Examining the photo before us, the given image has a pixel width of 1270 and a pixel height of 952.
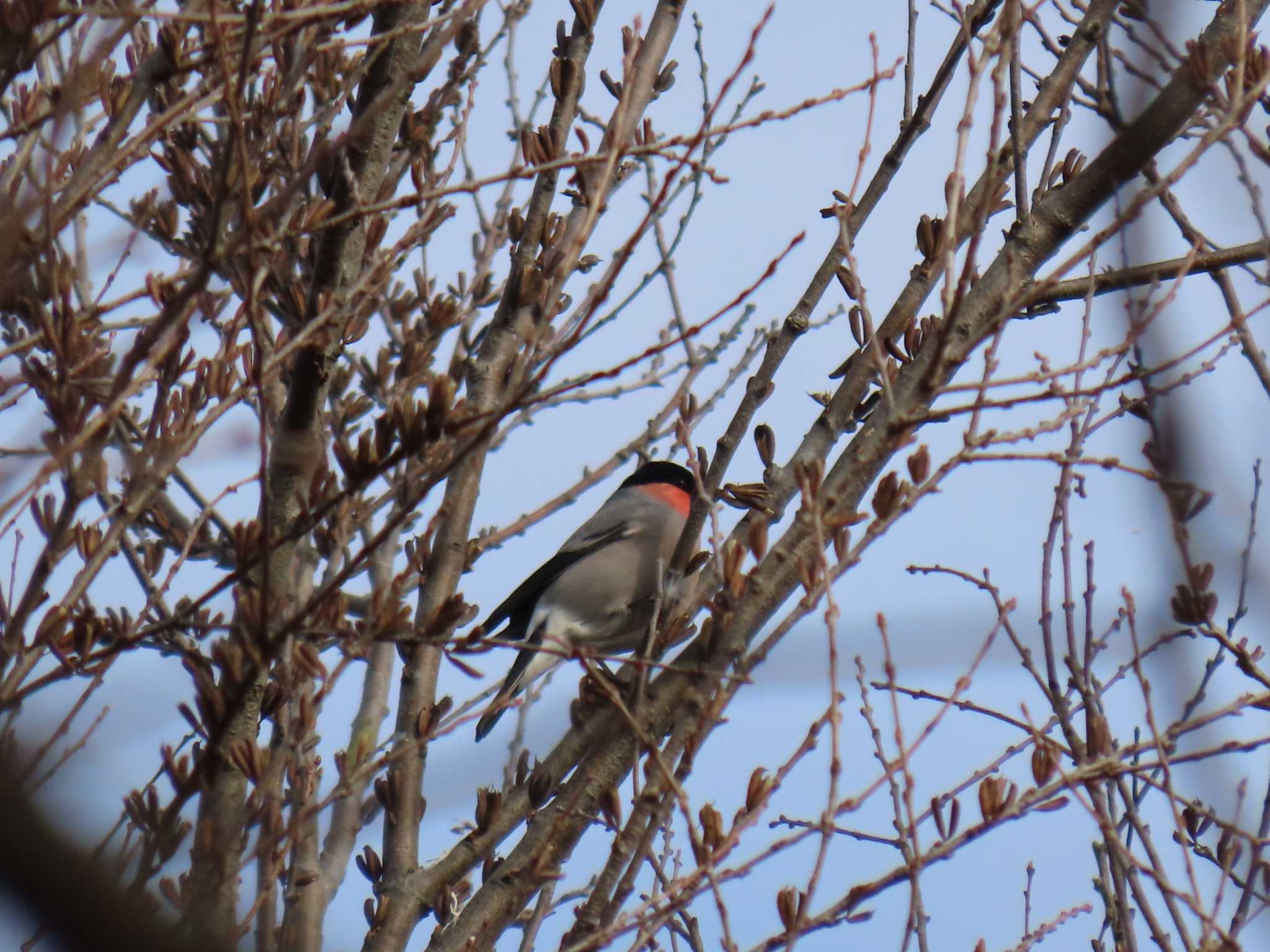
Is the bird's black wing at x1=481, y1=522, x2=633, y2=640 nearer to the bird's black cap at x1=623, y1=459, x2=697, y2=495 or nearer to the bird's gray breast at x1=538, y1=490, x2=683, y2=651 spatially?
the bird's gray breast at x1=538, y1=490, x2=683, y2=651

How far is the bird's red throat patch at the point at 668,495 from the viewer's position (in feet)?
20.2

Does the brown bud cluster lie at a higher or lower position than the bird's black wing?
lower

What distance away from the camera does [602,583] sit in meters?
5.29

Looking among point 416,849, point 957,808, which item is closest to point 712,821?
point 957,808

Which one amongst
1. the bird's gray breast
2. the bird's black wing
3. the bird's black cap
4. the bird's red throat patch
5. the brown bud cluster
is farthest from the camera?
the bird's black cap

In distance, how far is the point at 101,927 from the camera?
0.63 metres

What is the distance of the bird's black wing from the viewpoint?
5.53 m

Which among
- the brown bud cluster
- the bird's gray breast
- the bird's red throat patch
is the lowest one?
the brown bud cluster

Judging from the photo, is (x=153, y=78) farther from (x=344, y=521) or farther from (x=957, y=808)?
(x=957, y=808)

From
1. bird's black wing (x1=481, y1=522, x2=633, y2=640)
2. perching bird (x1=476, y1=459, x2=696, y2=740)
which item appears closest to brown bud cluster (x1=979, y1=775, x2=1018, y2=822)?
perching bird (x1=476, y1=459, x2=696, y2=740)

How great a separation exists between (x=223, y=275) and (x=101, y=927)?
→ 1914mm

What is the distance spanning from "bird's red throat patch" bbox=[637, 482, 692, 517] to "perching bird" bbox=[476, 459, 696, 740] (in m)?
0.01

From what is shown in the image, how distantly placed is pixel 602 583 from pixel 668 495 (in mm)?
1093

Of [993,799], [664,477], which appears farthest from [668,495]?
[993,799]
